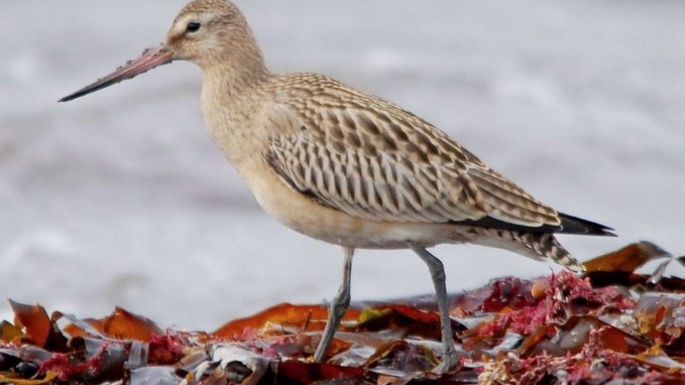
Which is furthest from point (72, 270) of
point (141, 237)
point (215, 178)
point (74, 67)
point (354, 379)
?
point (354, 379)

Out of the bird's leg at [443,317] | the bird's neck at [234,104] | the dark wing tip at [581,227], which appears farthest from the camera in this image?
the bird's neck at [234,104]

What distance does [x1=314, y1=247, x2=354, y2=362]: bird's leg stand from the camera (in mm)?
8227

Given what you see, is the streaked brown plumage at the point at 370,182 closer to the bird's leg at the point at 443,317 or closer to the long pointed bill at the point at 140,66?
the bird's leg at the point at 443,317

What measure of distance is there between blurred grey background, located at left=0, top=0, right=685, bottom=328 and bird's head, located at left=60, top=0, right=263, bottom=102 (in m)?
3.02

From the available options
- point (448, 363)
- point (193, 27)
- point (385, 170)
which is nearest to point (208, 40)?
point (193, 27)

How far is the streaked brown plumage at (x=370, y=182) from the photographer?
8609 millimetres

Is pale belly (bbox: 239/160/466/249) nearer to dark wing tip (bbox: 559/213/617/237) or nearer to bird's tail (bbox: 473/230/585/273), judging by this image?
bird's tail (bbox: 473/230/585/273)

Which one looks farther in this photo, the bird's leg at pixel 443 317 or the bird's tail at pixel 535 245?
the bird's tail at pixel 535 245

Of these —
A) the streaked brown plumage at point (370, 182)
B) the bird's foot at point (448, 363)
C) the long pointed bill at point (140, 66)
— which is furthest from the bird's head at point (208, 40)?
the bird's foot at point (448, 363)

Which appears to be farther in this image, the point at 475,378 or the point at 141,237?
the point at 141,237

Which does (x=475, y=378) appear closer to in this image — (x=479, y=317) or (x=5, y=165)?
(x=479, y=317)

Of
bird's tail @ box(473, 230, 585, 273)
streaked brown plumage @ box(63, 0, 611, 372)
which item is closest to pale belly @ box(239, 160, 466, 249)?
streaked brown plumage @ box(63, 0, 611, 372)

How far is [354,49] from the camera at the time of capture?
19.0 metres

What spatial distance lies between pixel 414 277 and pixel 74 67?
6807mm
